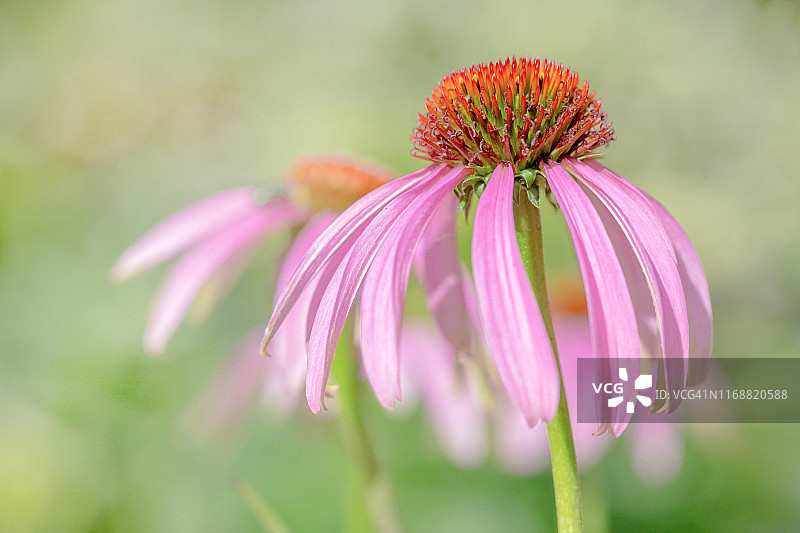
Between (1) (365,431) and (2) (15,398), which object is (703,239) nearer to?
(1) (365,431)

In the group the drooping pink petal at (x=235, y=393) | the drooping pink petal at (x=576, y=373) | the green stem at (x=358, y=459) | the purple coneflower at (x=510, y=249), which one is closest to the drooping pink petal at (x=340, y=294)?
the purple coneflower at (x=510, y=249)

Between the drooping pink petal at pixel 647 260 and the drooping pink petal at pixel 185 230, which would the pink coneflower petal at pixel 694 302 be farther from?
the drooping pink petal at pixel 185 230

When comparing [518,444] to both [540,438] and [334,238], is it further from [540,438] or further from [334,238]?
[334,238]

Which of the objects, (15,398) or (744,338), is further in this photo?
(744,338)

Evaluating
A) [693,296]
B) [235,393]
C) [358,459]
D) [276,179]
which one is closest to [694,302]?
[693,296]

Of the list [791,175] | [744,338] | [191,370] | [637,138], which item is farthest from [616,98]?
[191,370]

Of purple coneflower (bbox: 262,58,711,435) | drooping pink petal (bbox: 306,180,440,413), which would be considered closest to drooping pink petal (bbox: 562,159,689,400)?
purple coneflower (bbox: 262,58,711,435)
